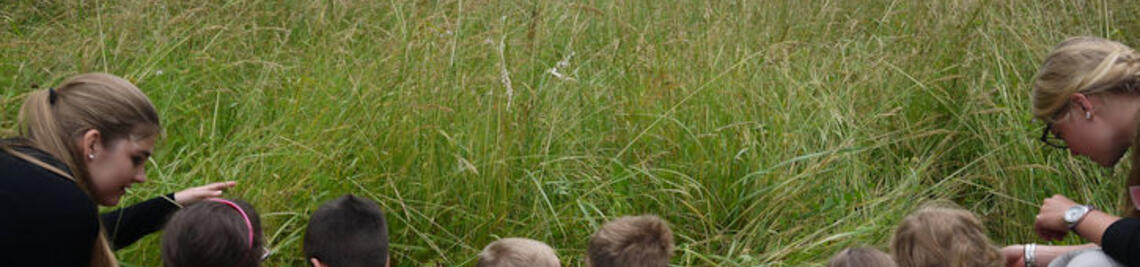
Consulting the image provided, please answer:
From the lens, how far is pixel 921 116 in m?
3.64

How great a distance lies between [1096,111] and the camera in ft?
7.39

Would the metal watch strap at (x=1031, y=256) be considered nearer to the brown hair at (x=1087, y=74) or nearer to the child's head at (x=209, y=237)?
the brown hair at (x=1087, y=74)

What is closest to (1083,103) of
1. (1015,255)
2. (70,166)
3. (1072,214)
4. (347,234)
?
(1072,214)

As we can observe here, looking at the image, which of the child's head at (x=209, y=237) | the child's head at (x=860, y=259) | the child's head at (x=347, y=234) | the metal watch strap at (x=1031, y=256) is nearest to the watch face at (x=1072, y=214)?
the metal watch strap at (x=1031, y=256)

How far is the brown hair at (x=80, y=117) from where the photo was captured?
203cm

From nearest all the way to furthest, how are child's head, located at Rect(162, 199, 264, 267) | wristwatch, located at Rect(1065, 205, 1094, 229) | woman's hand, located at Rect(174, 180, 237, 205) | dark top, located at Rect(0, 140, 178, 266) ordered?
1. dark top, located at Rect(0, 140, 178, 266)
2. child's head, located at Rect(162, 199, 264, 267)
3. wristwatch, located at Rect(1065, 205, 1094, 229)
4. woman's hand, located at Rect(174, 180, 237, 205)

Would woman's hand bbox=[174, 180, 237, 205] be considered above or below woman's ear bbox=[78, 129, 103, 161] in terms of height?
below

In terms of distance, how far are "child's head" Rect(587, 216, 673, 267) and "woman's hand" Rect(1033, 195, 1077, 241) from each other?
864 millimetres

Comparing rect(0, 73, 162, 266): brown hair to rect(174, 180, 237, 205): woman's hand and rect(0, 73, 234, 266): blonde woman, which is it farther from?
rect(174, 180, 237, 205): woman's hand

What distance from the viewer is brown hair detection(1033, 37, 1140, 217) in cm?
221

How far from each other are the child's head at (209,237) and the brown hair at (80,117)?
0.15m

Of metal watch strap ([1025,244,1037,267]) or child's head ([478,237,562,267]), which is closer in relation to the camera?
child's head ([478,237,562,267])

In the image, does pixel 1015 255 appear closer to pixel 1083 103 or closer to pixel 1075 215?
pixel 1075 215

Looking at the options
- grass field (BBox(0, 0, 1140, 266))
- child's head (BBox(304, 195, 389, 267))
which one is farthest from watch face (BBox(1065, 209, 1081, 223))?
child's head (BBox(304, 195, 389, 267))
